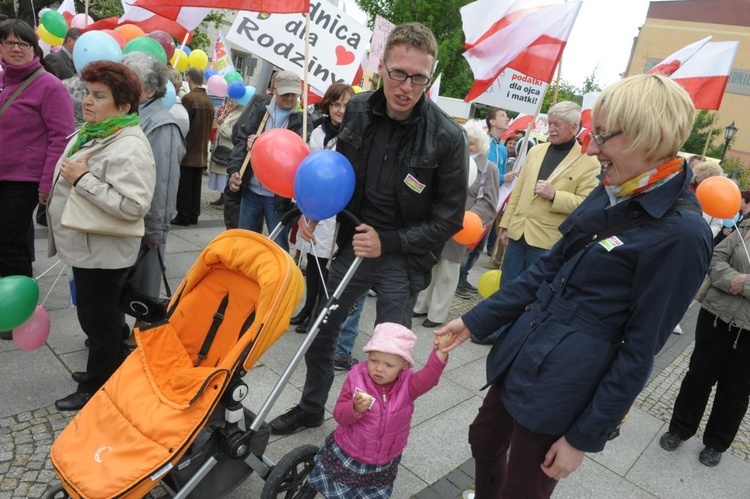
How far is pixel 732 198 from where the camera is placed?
415 centimetres

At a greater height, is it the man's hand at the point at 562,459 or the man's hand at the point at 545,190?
the man's hand at the point at 545,190

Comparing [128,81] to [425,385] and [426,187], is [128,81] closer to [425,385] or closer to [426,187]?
[426,187]

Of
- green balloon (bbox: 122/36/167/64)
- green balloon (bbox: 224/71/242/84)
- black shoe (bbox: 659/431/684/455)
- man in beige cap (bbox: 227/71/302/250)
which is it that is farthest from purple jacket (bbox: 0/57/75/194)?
green balloon (bbox: 224/71/242/84)

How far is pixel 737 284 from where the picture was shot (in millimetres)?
3416

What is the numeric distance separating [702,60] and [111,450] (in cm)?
687

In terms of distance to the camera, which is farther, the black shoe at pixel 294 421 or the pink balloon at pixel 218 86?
the pink balloon at pixel 218 86

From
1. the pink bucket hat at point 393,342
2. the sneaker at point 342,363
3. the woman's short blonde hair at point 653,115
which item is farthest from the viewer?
the sneaker at point 342,363

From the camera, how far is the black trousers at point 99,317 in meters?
2.99

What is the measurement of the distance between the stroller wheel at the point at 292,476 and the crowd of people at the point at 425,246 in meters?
0.07

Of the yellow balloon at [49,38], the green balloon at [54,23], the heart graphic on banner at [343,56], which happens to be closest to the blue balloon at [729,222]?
the heart graphic on banner at [343,56]

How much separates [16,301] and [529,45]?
4870 mm

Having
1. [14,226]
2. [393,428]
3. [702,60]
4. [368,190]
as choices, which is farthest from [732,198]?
[14,226]

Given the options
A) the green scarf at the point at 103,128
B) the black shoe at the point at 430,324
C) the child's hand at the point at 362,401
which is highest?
the green scarf at the point at 103,128

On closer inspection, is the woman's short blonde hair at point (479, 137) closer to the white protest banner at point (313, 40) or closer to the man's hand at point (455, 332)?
the white protest banner at point (313, 40)
